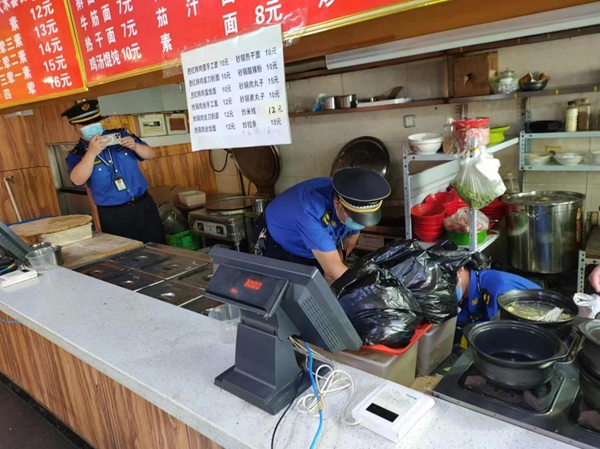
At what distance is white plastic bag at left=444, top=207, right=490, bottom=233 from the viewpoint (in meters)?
2.81

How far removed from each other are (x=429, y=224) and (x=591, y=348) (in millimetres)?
2021

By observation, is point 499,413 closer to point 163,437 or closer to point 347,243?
point 163,437

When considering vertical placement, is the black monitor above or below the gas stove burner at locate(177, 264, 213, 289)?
above

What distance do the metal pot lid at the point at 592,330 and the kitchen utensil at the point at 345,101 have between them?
10.2 feet

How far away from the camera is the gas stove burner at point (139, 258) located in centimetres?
247

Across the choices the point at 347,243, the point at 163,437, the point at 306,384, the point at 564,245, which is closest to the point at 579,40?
the point at 564,245

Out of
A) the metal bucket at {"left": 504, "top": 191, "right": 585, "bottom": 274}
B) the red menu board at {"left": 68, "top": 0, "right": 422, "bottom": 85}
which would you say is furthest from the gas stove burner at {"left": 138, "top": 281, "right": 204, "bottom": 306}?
the metal bucket at {"left": 504, "top": 191, "right": 585, "bottom": 274}

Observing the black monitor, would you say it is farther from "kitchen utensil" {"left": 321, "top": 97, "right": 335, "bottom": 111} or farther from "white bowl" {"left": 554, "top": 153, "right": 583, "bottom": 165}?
"kitchen utensil" {"left": 321, "top": 97, "right": 335, "bottom": 111}

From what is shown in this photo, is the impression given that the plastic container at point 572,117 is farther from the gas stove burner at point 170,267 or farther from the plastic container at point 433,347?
the gas stove burner at point 170,267

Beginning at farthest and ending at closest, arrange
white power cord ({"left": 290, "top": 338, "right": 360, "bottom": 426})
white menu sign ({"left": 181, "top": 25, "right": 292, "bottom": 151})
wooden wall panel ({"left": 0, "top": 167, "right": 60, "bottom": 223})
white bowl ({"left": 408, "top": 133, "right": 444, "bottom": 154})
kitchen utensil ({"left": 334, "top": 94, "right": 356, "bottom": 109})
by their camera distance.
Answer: wooden wall panel ({"left": 0, "top": 167, "right": 60, "bottom": 223}) → kitchen utensil ({"left": 334, "top": 94, "right": 356, "bottom": 109}) → white bowl ({"left": 408, "top": 133, "right": 444, "bottom": 154}) → white menu sign ({"left": 181, "top": 25, "right": 292, "bottom": 151}) → white power cord ({"left": 290, "top": 338, "right": 360, "bottom": 426})

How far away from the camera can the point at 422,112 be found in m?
3.64

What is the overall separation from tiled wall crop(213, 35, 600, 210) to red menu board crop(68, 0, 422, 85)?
2.59 m

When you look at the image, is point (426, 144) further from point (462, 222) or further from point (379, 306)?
point (379, 306)

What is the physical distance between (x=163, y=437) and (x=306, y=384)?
75 cm
